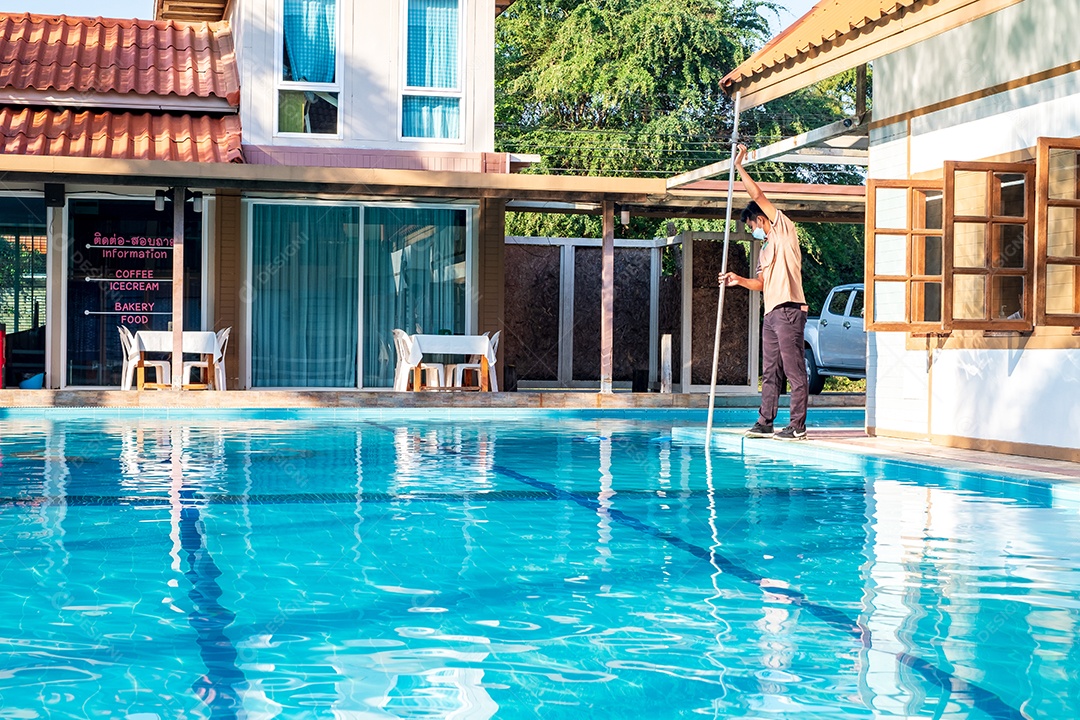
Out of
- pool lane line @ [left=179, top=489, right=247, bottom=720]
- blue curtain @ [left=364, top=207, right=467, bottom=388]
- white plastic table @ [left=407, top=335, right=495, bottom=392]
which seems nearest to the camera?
pool lane line @ [left=179, top=489, right=247, bottom=720]

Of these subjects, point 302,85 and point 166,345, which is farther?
point 302,85

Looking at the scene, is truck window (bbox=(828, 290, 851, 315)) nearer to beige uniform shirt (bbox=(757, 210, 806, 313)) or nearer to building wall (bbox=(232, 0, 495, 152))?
building wall (bbox=(232, 0, 495, 152))

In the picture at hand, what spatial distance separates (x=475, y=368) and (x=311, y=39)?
4.52 m

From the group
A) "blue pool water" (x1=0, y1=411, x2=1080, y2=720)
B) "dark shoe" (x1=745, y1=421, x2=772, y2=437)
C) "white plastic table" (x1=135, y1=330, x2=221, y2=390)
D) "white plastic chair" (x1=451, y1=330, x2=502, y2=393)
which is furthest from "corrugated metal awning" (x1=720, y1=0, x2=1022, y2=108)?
"white plastic table" (x1=135, y1=330, x2=221, y2=390)

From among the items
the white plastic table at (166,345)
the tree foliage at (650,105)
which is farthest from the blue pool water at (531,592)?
the tree foliage at (650,105)

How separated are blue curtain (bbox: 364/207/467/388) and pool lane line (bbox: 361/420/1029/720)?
9324 mm

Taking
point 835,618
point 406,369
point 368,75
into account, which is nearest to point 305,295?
point 406,369

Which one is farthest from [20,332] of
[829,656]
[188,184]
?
[829,656]

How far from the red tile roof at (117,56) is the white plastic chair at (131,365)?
324 centimetres

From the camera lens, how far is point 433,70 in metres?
16.0

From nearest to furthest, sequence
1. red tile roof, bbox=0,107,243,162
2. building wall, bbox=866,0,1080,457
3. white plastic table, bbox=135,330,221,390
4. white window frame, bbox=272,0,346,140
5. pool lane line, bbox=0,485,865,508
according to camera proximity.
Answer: pool lane line, bbox=0,485,865,508 < building wall, bbox=866,0,1080,457 < white plastic table, bbox=135,330,221,390 < red tile roof, bbox=0,107,243,162 < white window frame, bbox=272,0,346,140

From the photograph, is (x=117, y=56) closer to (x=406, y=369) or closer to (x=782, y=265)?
(x=406, y=369)

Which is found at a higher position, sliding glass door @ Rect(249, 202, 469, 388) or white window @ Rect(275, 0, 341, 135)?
white window @ Rect(275, 0, 341, 135)

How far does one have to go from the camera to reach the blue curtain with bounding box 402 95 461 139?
15.9 m
